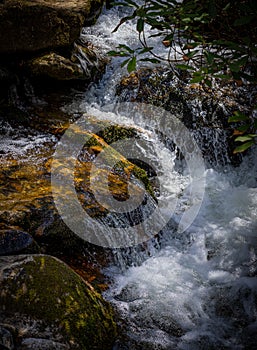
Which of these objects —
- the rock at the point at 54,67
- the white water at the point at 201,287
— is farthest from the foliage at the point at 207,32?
the rock at the point at 54,67

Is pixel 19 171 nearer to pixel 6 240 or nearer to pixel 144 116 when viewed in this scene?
pixel 6 240

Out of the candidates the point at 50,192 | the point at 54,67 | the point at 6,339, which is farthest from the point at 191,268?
the point at 54,67

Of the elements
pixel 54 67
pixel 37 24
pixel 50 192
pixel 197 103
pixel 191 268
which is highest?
pixel 37 24

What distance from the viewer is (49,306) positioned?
236 cm

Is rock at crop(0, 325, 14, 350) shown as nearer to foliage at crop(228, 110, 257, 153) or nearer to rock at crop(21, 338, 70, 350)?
rock at crop(21, 338, 70, 350)

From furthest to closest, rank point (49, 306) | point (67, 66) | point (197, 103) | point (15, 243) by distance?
point (197, 103)
point (67, 66)
point (15, 243)
point (49, 306)

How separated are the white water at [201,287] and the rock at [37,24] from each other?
4265 millimetres

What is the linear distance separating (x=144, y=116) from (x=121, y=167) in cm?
231

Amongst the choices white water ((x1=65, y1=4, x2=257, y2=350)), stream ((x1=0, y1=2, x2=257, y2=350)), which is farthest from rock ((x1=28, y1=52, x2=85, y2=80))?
white water ((x1=65, y1=4, x2=257, y2=350))

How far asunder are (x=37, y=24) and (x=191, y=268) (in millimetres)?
5145

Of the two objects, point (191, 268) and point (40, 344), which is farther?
point (191, 268)

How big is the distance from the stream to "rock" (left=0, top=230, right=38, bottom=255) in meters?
0.96

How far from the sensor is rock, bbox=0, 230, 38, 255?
292 centimetres

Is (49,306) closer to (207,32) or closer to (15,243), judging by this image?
(15,243)
